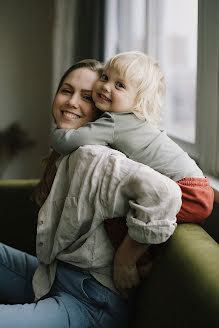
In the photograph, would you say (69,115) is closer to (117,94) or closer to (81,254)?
(117,94)

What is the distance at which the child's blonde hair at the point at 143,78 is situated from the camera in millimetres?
1148

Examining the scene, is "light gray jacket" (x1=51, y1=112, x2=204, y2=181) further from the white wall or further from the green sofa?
the white wall

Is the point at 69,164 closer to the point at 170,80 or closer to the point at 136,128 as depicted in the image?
the point at 136,128

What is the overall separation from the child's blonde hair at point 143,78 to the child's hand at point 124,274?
40cm

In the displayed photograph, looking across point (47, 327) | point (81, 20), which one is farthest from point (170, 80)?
point (47, 327)

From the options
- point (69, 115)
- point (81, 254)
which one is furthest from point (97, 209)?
point (69, 115)

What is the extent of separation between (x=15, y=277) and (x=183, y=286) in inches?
27.7

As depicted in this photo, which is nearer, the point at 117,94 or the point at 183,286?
the point at 183,286

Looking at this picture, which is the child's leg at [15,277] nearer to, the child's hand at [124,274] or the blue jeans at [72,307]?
the blue jeans at [72,307]

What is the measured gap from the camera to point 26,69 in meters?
3.23

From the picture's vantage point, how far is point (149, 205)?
0.93m

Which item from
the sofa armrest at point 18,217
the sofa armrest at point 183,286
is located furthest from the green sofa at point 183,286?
the sofa armrest at point 18,217

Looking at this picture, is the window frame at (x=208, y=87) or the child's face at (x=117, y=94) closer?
the child's face at (x=117, y=94)

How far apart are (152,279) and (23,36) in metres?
2.67
